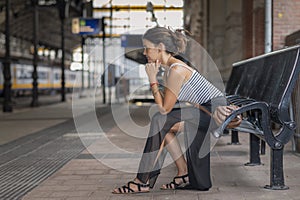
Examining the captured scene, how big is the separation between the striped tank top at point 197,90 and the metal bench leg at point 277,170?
2.47 feet

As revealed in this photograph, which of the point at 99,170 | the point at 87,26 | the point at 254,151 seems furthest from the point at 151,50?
the point at 87,26

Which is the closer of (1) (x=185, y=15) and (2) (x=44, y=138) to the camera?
(2) (x=44, y=138)

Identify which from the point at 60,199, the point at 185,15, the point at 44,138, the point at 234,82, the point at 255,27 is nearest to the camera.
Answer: the point at 60,199

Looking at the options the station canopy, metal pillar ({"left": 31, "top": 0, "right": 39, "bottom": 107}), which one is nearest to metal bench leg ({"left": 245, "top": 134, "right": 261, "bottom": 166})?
metal pillar ({"left": 31, "top": 0, "right": 39, "bottom": 107})

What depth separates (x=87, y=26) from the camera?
997 inches

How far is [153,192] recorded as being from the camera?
4.66m

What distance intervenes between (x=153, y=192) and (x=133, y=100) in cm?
1483

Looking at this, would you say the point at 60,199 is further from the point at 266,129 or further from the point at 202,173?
the point at 266,129

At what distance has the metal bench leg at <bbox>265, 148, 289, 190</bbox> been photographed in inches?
181

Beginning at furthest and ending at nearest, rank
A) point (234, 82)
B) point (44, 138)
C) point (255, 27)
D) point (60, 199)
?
point (255, 27)
point (44, 138)
point (234, 82)
point (60, 199)

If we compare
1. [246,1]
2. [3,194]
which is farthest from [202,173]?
[246,1]

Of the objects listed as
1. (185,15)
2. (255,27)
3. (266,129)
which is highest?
(185,15)

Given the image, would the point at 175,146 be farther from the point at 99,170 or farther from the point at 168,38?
the point at 99,170

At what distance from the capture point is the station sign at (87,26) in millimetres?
24797
